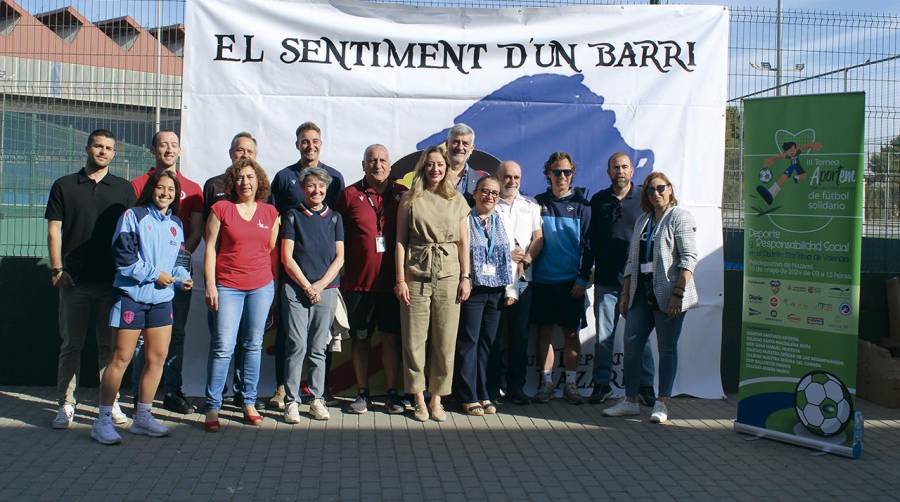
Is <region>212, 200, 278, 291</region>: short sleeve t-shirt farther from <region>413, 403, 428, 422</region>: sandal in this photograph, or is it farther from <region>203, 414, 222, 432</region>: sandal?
<region>413, 403, 428, 422</region>: sandal

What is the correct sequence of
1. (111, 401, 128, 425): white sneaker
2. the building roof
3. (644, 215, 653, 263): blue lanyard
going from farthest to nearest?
the building roof → (644, 215, 653, 263): blue lanyard → (111, 401, 128, 425): white sneaker

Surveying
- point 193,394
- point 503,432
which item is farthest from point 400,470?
point 193,394

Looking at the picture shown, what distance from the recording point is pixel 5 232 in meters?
6.89

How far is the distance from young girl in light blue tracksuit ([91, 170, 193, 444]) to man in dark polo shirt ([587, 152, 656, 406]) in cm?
303

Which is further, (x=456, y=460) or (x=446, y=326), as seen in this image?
(x=446, y=326)

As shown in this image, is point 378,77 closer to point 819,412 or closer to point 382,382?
point 382,382

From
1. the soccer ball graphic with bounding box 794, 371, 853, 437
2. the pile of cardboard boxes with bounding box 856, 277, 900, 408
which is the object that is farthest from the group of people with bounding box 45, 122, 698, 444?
the pile of cardboard boxes with bounding box 856, 277, 900, 408

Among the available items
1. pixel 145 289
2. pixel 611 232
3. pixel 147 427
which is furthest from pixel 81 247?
pixel 611 232

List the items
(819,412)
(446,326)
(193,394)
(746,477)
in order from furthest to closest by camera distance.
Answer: (193,394)
(446,326)
(819,412)
(746,477)

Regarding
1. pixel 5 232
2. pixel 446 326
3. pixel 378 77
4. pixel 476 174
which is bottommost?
pixel 446 326

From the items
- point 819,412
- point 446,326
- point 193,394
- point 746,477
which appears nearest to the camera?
point 746,477

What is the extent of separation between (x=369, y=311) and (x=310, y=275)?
55 centimetres

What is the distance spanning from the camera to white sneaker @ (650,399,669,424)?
5992 millimetres

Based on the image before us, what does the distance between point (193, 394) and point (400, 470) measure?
8.12 feet
